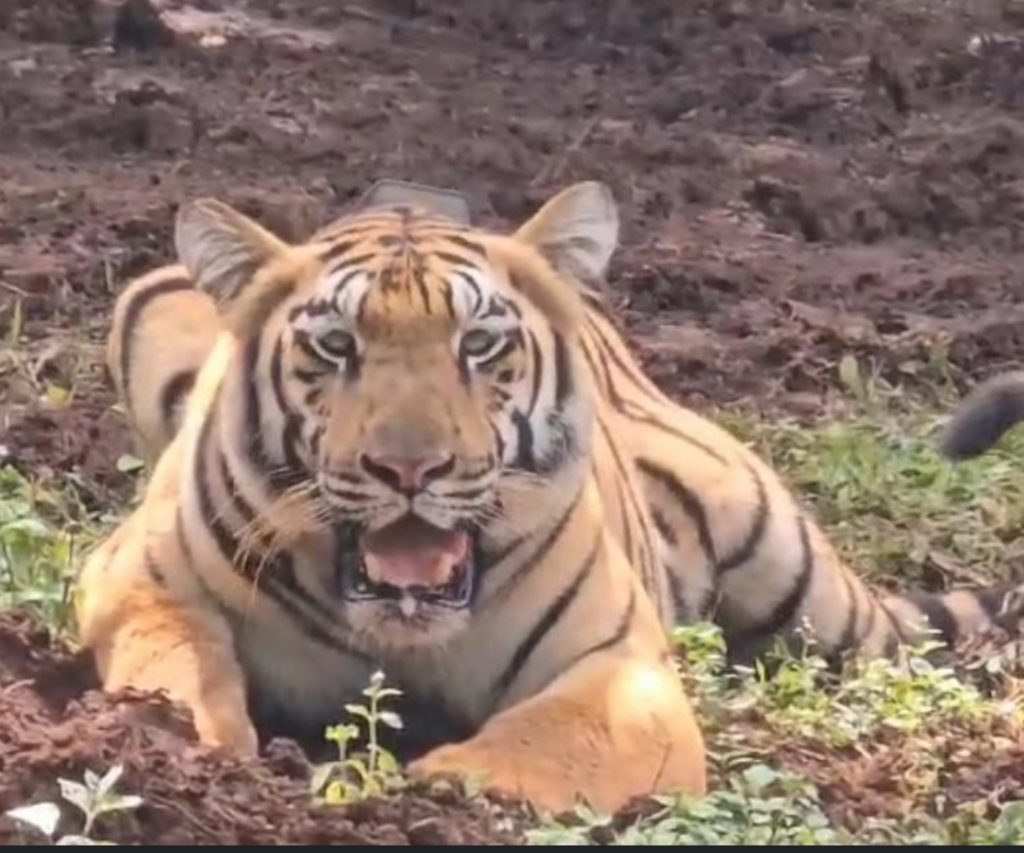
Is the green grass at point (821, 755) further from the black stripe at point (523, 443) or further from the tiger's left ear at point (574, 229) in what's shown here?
the tiger's left ear at point (574, 229)

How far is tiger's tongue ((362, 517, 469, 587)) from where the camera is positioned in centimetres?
517

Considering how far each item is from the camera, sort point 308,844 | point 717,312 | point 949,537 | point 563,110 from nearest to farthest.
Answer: point 308,844
point 949,537
point 717,312
point 563,110

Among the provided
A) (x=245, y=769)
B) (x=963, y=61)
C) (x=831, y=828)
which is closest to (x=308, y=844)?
(x=245, y=769)

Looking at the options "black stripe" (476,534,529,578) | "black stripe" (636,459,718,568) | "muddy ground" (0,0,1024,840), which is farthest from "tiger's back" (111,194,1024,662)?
"black stripe" (476,534,529,578)

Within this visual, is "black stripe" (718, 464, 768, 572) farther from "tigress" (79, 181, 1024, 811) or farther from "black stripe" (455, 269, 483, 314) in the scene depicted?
"black stripe" (455, 269, 483, 314)

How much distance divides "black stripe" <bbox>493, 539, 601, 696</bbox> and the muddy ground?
6.53ft

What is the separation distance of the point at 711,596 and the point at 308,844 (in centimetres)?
234

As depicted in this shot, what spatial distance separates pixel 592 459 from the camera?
5.84m

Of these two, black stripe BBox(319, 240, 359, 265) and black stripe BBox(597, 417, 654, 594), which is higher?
black stripe BBox(319, 240, 359, 265)

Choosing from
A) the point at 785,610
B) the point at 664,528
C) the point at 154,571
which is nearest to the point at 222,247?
the point at 154,571

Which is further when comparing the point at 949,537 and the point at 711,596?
the point at 949,537

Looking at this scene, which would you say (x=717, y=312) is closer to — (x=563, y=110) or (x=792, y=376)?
(x=792, y=376)

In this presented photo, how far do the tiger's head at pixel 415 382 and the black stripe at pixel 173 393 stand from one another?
1050 millimetres

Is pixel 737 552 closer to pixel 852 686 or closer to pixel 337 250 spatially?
pixel 852 686
